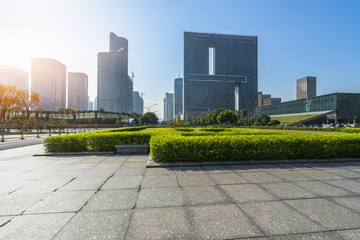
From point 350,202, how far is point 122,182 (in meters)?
5.84

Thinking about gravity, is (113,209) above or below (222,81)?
below

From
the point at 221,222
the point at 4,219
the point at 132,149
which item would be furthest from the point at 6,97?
the point at 221,222

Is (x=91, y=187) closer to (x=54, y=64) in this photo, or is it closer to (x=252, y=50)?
(x=54, y=64)

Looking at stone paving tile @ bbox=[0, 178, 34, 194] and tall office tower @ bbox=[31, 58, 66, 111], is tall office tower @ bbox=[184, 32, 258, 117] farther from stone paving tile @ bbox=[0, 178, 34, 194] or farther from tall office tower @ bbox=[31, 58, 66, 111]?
stone paving tile @ bbox=[0, 178, 34, 194]

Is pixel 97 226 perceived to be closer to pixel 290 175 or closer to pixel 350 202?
pixel 350 202

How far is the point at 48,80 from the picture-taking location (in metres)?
134

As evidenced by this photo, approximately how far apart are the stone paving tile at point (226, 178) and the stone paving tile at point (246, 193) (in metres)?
0.30

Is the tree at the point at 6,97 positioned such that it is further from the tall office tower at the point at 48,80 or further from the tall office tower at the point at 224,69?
the tall office tower at the point at 224,69

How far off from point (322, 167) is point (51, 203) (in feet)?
30.0

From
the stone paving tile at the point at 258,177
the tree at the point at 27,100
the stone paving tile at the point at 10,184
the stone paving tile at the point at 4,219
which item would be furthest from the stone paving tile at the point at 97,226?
the tree at the point at 27,100

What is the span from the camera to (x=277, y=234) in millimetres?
2480

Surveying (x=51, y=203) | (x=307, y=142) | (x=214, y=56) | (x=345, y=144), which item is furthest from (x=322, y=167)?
(x=214, y=56)

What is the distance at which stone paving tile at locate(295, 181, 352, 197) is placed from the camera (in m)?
3.89

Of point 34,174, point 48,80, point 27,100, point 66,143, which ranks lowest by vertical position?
point 34,174
